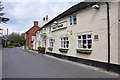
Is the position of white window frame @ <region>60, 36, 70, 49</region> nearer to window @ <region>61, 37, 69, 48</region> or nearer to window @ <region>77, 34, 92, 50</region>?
window @ <region>61, 37, 69, 48</region>

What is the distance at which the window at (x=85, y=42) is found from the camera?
12016 millimetres

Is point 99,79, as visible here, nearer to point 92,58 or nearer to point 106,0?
point 92,58

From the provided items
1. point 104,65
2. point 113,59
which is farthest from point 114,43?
point 104,65

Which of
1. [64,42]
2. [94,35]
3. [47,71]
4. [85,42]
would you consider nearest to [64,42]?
[64,42]

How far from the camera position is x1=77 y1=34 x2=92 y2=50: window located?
12.0 m

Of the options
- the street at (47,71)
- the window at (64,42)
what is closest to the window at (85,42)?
the street at (47,71)

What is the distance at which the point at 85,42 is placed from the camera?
12539 millimetres

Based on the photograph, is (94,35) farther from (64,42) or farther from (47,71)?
(64,42)

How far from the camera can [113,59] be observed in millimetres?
9336

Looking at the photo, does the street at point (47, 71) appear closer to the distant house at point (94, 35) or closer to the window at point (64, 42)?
the distant house at point (94, 35)

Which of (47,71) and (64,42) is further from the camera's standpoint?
(64,42)

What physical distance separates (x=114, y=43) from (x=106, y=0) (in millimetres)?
3044

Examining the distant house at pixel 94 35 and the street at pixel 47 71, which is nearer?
the street at pixel 47 71

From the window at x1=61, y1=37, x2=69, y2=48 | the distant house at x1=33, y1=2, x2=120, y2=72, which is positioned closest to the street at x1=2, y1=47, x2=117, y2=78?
the distant house at x1=33, y1=2, x2=120, y2=72
